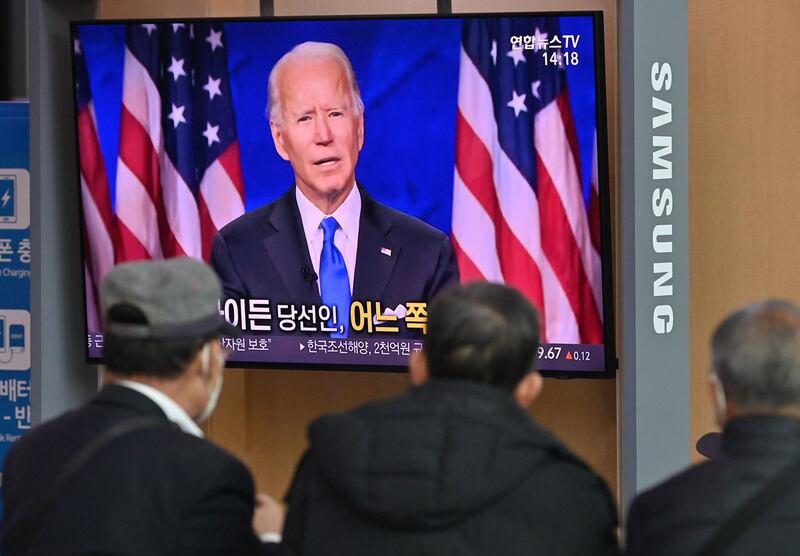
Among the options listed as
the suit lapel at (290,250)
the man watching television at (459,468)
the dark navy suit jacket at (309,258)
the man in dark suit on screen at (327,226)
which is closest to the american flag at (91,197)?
the dark navy suit jacket at (309,258)

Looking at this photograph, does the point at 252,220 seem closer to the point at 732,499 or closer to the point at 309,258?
the point at 309,258

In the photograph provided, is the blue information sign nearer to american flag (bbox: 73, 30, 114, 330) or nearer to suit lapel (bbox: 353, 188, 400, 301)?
american flag (bbox: 73, 30, 114, 330)

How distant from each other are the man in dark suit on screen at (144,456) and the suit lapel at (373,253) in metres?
2.34

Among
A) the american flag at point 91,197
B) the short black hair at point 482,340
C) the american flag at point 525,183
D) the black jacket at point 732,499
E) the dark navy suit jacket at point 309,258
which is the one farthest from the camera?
the american flag at point 91,197

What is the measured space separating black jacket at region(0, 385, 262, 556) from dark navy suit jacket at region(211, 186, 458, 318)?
2.45 meters

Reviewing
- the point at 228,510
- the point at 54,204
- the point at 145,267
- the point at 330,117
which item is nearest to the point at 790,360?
the point at 228,510

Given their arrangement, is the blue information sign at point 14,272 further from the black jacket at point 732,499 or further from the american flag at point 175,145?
the black jacket at point 732,499

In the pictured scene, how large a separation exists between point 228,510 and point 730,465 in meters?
0.90

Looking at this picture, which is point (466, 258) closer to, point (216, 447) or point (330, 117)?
point (330, 117)

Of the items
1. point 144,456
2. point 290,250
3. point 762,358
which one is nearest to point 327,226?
point 290,250

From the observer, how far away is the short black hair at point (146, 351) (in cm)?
229

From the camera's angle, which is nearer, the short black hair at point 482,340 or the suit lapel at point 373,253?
the short black hair at point 482,340

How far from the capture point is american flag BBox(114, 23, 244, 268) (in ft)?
15.9

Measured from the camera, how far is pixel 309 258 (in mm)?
4785
